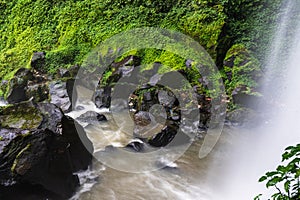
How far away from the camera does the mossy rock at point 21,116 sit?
16.9 ft

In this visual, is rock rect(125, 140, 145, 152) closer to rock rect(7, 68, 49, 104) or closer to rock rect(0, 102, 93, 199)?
rock rect(0, 102, 93, 199)

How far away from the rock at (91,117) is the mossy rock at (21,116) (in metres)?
2.67

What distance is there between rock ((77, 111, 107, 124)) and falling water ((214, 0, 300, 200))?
3.76 meters

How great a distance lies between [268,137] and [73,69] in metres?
6.95

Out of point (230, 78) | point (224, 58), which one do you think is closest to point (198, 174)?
point (230, 78)

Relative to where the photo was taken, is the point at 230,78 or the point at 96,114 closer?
the point at 96,114

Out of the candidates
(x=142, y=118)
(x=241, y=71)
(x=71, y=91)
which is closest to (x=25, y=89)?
(x=71, y=91)

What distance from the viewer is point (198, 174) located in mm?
6172

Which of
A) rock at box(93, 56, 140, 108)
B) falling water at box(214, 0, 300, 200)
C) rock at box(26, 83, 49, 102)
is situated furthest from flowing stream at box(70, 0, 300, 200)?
rock at box(26, 83, 49, 102)

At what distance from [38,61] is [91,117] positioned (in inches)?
156

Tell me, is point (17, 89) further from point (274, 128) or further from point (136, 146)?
point (274, 128)

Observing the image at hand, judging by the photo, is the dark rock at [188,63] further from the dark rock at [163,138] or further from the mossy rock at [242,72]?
the dark rock at [163,138]

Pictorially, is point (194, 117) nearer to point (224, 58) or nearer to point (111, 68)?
point (224, 58)

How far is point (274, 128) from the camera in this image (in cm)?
823
